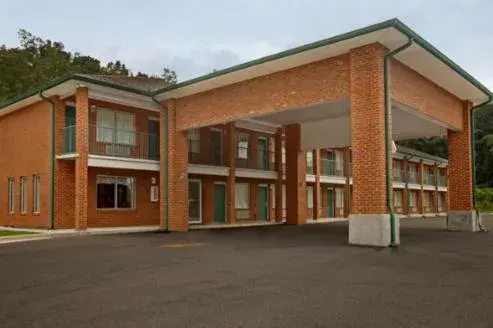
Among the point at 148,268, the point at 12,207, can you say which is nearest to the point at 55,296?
the point at 148,268

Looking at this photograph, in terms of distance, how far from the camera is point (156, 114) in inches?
894

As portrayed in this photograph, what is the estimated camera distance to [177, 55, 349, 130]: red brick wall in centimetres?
1379

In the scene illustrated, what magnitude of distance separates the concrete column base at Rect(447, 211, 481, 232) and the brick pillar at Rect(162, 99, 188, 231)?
10.6 m

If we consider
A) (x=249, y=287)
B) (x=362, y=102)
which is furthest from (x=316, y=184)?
(x=249, y=287)

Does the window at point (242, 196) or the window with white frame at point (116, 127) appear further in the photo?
the window at point (242, 196)

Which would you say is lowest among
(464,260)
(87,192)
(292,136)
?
(464,260)

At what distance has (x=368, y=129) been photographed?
42.3 feet

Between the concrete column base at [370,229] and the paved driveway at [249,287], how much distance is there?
602 mm

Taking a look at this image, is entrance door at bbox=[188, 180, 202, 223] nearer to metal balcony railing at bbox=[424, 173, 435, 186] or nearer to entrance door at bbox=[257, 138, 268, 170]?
entrance door at bbox=[257, 138, 268, 170]

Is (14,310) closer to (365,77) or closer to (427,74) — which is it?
(365,77)

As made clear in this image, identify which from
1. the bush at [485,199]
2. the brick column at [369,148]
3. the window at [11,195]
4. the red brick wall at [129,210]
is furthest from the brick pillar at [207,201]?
the bush at [485,199]

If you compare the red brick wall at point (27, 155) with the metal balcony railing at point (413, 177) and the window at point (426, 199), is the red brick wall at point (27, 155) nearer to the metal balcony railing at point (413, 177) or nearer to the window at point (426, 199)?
the metal balcony railing at point (413, 177)

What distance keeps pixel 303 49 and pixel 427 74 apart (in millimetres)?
4864

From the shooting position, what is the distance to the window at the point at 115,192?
20594 mm
